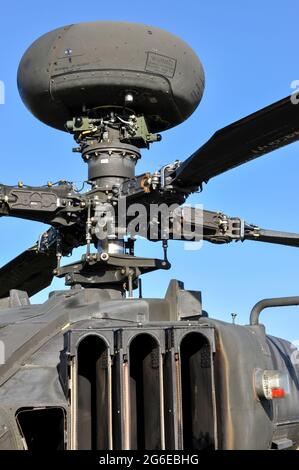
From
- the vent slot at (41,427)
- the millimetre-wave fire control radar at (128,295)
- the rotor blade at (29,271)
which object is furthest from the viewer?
the rotor blade at (29,271)

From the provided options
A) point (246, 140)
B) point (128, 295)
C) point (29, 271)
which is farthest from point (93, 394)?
point (29, 271)

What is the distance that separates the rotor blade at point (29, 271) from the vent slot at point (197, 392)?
463 centimetres

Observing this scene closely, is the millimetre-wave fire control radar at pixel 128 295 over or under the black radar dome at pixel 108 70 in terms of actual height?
under

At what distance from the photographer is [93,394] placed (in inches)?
260

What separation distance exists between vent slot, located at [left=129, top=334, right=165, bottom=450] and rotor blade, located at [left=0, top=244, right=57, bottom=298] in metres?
4.50

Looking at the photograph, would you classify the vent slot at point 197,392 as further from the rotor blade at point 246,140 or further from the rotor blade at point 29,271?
the rotor blade at point 29,271

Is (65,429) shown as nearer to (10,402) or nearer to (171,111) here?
(10,402)


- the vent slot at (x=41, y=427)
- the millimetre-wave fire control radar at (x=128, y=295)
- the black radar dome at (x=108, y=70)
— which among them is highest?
the black radar dome at (x=108, y=70)

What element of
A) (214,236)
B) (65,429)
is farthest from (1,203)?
(65,429)

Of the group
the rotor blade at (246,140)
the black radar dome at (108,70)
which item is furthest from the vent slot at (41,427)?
the black radar dome at (108,70)

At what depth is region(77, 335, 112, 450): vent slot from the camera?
6.36 m

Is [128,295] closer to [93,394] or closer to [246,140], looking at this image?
[93,394]

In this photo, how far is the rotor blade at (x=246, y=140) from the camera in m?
6.16
